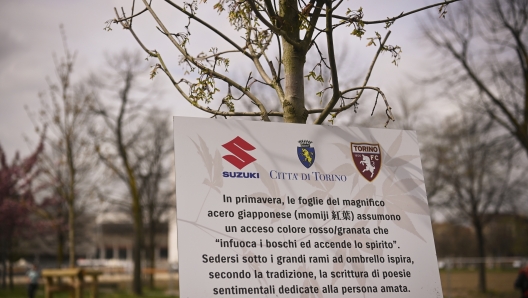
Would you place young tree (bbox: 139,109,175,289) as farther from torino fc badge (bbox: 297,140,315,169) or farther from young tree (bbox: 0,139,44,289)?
torino fc badge (bbox: 297,140,315,169)

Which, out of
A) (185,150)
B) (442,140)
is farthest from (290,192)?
(442,140)

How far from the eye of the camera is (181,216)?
122 inches

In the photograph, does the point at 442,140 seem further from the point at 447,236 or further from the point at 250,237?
the point at 447,236

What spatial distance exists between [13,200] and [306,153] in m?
30.4

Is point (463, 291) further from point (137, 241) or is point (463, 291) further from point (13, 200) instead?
point (13, 200)

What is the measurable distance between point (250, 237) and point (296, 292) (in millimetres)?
391

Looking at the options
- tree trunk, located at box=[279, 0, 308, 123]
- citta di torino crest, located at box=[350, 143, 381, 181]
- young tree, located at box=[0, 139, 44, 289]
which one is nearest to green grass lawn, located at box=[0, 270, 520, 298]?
young tree, located at box=[0, 139, 44, 289]

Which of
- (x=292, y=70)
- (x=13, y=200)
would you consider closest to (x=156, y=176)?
(x=13, y=200)

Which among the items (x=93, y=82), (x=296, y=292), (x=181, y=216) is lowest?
(x=296, y=292)

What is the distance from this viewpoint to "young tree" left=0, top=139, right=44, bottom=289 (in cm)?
2986

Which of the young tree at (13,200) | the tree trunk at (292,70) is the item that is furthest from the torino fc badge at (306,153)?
the young tree at (13,200)

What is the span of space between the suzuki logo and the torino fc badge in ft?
0.97

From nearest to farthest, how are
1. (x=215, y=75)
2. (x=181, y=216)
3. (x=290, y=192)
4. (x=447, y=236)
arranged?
(x=181, y=216)
(x=290, y=192)
(x=215, y=75)
(x=447, y=236)

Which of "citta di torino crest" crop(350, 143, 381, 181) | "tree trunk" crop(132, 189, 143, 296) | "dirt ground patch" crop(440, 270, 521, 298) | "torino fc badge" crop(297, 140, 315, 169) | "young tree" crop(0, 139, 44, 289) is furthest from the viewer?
"young tree" crop(0, 139, 44, 289)
